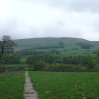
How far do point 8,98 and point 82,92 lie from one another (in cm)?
670

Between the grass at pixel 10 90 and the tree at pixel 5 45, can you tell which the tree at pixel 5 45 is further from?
the grass at pixel 10 90

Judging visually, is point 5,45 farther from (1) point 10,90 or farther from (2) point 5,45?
(1) point 10,90

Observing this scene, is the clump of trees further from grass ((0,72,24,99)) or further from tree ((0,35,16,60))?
grass ((0,72,24,99))

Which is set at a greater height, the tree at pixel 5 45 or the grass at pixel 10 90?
the tree at pixel 5 45

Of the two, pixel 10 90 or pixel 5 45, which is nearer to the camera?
pixel 10 90

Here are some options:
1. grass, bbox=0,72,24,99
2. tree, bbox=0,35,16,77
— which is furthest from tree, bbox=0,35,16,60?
grass, bbox=0,72,24,99

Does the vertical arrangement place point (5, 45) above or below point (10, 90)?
above

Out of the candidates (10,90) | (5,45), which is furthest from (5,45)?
(10,90)

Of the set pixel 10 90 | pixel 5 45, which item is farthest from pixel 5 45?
pixel 10 90

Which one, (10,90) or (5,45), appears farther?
(5,45)

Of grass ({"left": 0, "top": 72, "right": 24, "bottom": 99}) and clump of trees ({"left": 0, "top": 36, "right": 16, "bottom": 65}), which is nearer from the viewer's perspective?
grass ({"left": 0, "top": 72, "right": 24, "bottom": 99})

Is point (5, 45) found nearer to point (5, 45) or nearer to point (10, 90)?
point (5, 45)

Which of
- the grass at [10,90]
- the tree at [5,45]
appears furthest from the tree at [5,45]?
the grass at [10,90]

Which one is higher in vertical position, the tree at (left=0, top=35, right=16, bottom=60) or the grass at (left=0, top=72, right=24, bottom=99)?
the tree at (left=0, top=35, right=16, bottom=60)
